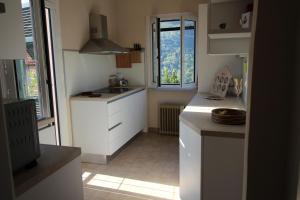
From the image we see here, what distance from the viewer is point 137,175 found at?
295 cm

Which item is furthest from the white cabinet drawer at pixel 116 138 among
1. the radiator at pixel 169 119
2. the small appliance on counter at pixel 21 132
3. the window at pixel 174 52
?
the small appliance on counter at pixel 21 132

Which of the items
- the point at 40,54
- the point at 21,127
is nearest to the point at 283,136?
the point at 21,127

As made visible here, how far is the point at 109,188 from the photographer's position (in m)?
2.65

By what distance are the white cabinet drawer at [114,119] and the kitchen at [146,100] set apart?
0.03 meters

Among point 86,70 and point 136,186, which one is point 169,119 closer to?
point 86,70

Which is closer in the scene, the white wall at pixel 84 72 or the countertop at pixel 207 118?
the countertop at pixel 207 118

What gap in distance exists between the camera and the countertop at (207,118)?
1710 mm

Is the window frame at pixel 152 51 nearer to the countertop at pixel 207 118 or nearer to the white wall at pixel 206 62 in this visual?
the white wall at pixel 206 62

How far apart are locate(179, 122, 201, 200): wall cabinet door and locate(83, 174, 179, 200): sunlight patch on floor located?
0.28 m

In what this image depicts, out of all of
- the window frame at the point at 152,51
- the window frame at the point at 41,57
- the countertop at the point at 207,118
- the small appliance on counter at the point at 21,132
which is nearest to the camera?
the small appliance on counter at the point at 21,132

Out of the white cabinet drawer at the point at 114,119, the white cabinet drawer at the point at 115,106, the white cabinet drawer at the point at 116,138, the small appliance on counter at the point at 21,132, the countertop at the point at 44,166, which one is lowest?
the white cabinet drawer at the point at 116,138

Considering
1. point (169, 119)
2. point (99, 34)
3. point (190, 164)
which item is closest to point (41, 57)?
point (99, 34)

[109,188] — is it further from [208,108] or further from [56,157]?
[56,157]

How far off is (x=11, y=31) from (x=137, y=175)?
7.72 ft
